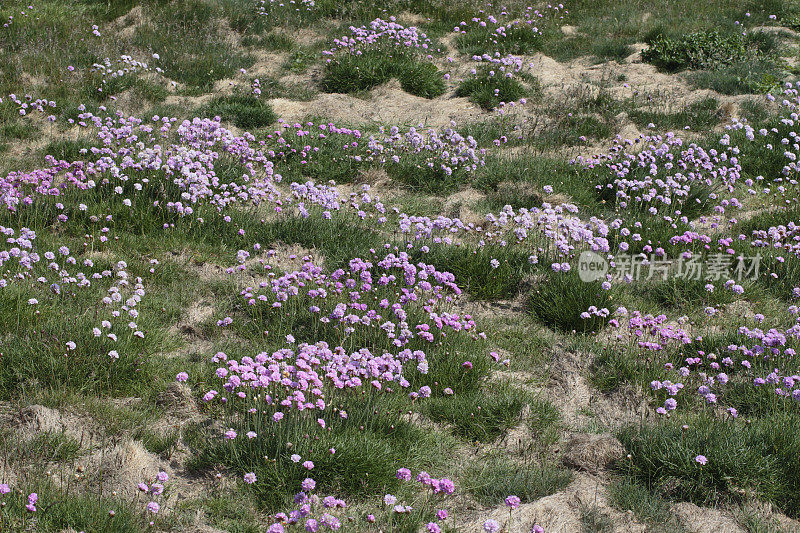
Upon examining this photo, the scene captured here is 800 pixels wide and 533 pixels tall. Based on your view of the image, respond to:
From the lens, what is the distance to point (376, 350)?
545cm

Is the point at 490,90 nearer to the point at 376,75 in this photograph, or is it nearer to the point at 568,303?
the point at 376,75

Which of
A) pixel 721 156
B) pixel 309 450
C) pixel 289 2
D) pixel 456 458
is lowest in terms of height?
pixel 456 458

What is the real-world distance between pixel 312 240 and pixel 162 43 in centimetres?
594

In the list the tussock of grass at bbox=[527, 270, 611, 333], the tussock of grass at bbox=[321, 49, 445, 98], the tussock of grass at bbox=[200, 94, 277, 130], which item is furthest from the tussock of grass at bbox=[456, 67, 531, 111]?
the tussock of grass at bbox=[527, 270, 611, 333]

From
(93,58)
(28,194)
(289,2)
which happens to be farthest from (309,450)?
(289,2)

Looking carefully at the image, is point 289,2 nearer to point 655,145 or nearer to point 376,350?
point 655,145

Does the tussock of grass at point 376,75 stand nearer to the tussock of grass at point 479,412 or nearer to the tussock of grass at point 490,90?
the tussock of grass at point 490,90

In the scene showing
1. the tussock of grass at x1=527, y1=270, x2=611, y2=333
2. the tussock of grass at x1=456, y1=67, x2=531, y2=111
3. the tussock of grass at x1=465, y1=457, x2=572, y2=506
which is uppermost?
the tussock of grass at x1=456, y1=67, x2=531, y2=111

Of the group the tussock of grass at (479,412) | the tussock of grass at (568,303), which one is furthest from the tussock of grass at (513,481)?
the tussock of grass at (568,303)

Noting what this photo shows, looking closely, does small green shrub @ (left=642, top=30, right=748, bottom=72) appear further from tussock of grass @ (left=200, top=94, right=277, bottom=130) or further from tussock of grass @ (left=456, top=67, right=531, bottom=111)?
tussock of grass @ (left=200, top=94, right=277, bottom=130)

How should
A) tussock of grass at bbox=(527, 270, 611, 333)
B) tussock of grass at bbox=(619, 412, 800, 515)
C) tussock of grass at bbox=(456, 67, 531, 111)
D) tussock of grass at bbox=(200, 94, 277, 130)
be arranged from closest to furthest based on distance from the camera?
tussock of grass at bbox=(619, 412, 800, 515) < tussock of grass at bbox=(527, 270, 611, 333) < tussock of grass at bbox=(200, 94, 277, 130) < tussock of grass at bbox=(456, 67, 531, 111)

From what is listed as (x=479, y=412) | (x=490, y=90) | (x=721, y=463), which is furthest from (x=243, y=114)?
(x=721, y=463)

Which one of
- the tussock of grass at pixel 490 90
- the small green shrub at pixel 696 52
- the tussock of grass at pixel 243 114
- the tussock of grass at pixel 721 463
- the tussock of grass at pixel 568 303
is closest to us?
the tussock of grass at pixel 721 463

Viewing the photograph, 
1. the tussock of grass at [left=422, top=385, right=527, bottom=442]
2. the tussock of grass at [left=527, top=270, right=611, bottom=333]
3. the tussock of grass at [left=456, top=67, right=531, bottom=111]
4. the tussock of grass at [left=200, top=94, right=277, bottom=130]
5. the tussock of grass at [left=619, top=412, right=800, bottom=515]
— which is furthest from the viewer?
the tussock of grass at [left=456, top=67, right=531, bottom=111]
